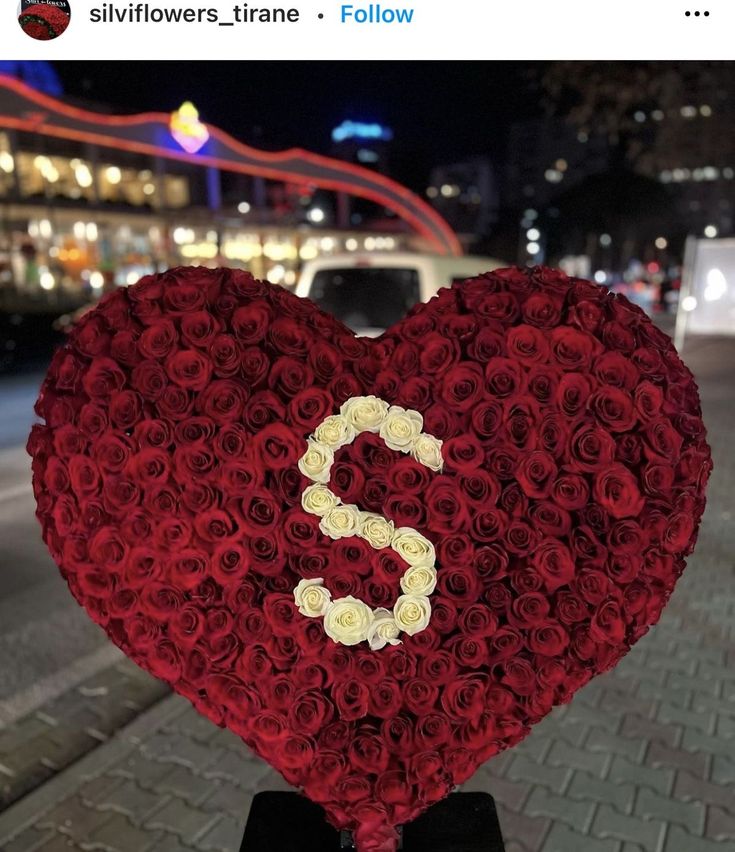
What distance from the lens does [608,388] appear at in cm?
151

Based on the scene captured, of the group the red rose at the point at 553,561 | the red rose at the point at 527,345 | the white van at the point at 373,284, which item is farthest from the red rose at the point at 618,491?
the white van at the point at 373,284

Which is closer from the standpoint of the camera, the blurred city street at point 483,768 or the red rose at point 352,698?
the red rose at point 352,698

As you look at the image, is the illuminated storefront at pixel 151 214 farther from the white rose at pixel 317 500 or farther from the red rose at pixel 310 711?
the red rose at pixel 310 711

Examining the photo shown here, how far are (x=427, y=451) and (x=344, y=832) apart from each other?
0.98 meters

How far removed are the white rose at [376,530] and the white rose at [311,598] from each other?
14 cm

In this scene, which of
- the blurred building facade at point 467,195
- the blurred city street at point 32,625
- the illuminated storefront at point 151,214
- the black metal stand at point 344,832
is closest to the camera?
the black metal stand at point 344,832

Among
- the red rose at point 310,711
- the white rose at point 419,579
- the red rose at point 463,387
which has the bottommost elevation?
the red rose at point 310,711

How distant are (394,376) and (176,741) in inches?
103

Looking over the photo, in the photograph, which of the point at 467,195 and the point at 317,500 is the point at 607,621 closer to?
the point at 317,500

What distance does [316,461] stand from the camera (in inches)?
59.7
